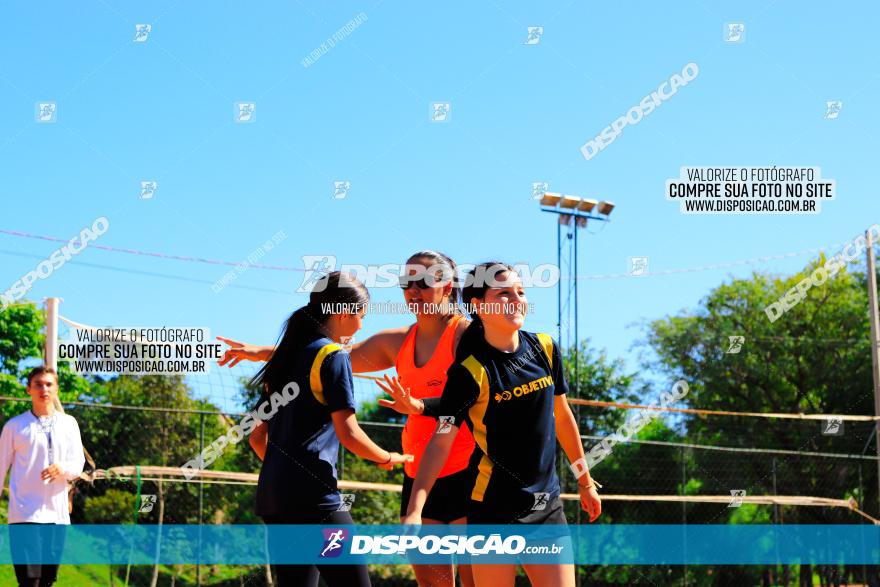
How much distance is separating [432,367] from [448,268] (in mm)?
471

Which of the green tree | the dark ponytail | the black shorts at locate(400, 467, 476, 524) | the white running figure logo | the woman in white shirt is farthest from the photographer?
the green tree

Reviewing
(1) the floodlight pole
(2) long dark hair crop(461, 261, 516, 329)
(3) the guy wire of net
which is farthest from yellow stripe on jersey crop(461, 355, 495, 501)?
(3) the guy wire of net

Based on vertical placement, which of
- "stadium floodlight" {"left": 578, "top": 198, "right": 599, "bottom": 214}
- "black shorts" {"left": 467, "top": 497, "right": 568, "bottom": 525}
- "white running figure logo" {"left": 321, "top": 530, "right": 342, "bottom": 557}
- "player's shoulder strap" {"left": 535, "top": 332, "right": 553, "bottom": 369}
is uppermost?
"stadium floodlight" {"left": 578, "top": 198, "right": 599, "bottom": 214}

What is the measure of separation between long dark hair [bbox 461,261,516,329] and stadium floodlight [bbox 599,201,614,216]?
16792 millimetres

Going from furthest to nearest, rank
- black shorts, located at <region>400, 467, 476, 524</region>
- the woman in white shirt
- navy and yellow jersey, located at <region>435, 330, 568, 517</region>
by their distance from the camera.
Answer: the woman in white shirt
black shorts, located at <region>400, 467, 476, 524</region>
navy and yellow jersey, located at <region>435, 330, 568, 517</region>

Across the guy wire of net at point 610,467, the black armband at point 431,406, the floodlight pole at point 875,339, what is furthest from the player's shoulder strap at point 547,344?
the guy wire of net at point 610,467

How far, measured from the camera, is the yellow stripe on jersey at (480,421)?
3816 millimetres

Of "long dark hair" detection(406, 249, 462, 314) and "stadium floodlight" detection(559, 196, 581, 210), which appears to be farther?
"stadium floodlight" detection(559, 196, 581, 210)

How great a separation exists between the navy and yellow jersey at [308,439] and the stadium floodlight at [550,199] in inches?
650

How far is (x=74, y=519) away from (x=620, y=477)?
13.6 m

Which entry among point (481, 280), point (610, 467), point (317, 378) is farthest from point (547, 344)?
point (610, 467)

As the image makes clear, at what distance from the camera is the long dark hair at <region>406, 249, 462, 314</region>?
445cm

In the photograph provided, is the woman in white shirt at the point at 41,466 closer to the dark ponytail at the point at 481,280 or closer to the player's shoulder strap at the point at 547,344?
the dark ponytail at the point at 481,280

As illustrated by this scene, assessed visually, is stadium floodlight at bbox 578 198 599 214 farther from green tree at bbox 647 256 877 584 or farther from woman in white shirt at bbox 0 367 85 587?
woman in white shirt at bbox 0 367 85 587
